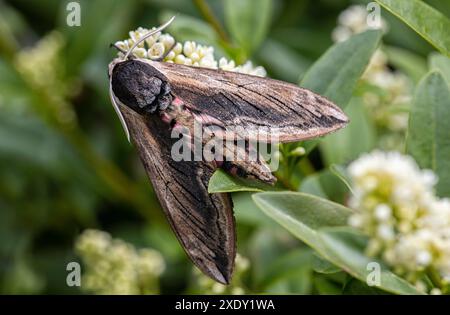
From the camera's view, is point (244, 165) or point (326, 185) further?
point (326, 185)

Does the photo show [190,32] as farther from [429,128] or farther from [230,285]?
[429,128]

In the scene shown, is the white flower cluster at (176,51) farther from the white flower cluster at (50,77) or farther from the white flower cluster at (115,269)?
the white flower cluster at (50,77)

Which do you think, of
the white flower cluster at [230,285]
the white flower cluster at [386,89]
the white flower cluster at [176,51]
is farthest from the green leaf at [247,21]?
the white flower cluster at [230,285]

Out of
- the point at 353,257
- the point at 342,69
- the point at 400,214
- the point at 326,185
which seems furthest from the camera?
the point at 326,185

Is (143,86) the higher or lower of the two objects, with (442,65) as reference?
lower

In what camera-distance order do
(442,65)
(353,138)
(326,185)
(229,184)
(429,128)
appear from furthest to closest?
(353,138)
(326,185)
(442,65)
(429,128)
(229,184)

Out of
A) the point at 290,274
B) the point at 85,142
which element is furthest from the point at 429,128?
the point at 85,142

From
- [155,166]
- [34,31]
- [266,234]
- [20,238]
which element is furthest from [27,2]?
[155,166]
